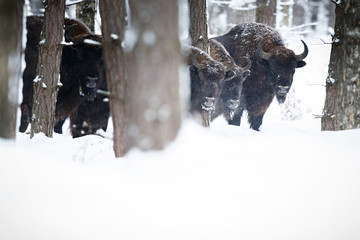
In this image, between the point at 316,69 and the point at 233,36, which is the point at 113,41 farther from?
the point at 316,69

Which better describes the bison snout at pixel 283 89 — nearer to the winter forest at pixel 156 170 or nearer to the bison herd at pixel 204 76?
the bison herd at pixel 204 76

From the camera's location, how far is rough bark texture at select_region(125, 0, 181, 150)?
2.69 metres

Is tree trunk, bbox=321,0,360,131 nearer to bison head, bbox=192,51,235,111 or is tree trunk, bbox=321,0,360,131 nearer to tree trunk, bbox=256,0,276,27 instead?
bison head, bbox=192,51,235,111

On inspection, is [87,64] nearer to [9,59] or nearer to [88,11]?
[88,11]

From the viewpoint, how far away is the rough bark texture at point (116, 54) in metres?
3.36

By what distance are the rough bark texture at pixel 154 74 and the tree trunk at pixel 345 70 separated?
3.04 metres

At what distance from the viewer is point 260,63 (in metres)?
8.12

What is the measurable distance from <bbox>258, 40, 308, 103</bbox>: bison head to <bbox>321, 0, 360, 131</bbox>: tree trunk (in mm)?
2399

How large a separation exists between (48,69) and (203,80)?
262 centimetres

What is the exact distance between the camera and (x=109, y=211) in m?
2.46

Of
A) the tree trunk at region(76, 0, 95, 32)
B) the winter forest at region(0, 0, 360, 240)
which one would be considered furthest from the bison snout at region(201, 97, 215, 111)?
the tree trunk at region(76, 0, 95, 32)

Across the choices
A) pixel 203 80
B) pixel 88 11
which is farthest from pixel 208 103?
pixel 88 11

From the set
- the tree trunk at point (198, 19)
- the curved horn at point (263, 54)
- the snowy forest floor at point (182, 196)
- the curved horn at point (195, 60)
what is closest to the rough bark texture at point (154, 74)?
the snowy forest floor at point (182, 196)

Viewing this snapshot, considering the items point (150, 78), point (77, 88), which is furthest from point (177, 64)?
point (77, 88)
